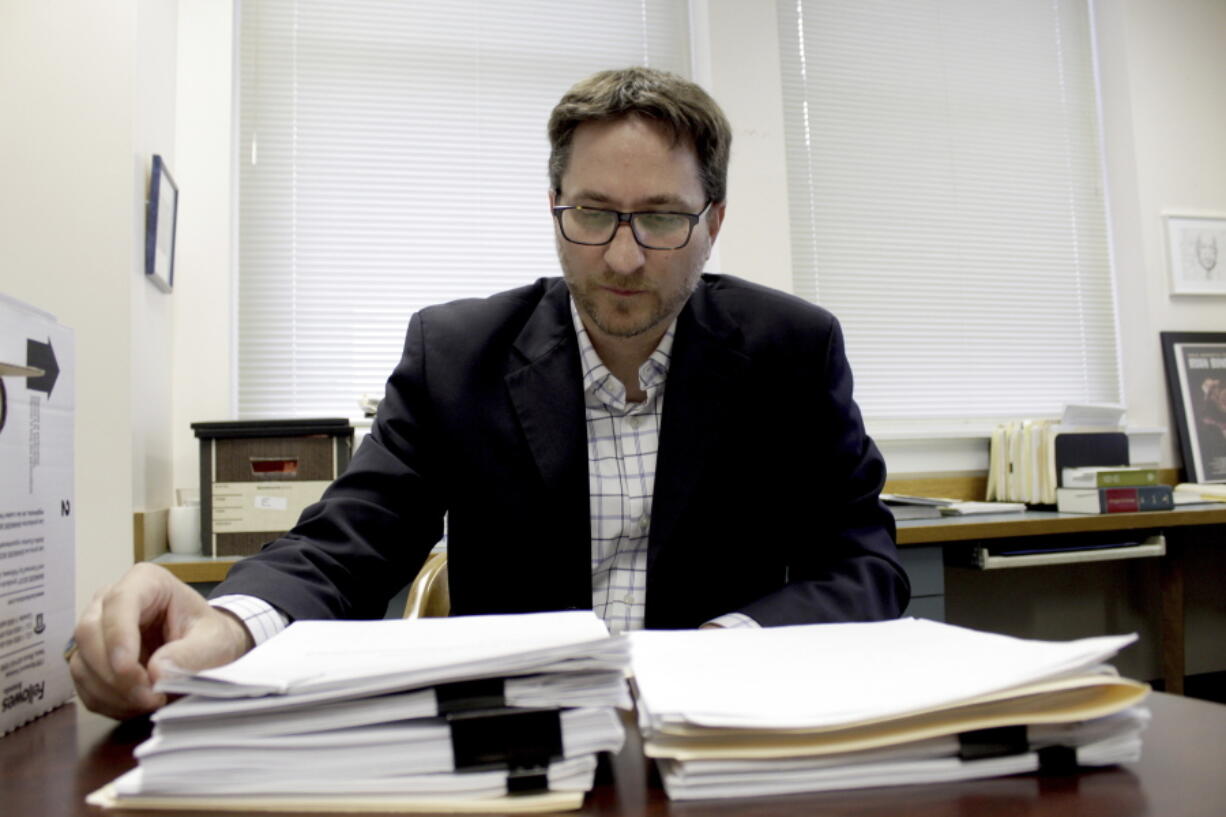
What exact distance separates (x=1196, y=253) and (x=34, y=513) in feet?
12.2

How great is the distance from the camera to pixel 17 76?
1.86m

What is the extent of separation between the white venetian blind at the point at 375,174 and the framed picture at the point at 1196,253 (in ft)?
7.68

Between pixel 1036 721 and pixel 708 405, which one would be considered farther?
pixel 708 405

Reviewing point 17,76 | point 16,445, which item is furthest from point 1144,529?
point 17,76

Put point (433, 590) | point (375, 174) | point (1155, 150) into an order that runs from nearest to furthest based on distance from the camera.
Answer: point (433, 590), point (375, 174), point (1155, 150)

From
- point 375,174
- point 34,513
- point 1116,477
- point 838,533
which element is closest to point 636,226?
point 838,533

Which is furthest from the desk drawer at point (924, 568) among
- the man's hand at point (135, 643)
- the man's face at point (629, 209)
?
the man's hand at point (135, 643)

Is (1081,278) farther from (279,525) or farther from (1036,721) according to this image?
(1036,721)

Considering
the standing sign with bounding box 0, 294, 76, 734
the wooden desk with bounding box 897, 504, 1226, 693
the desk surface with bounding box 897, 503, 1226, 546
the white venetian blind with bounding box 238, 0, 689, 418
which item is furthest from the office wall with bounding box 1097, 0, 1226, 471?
the standing sign with bounding box 0, 294, 76, 734

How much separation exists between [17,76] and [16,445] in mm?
1768

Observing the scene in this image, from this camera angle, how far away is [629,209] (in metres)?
1.12

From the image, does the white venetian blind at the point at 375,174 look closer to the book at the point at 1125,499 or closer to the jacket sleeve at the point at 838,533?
the jacket sleeve at the point at 838,533

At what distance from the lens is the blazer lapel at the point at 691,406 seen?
1113 millimetres

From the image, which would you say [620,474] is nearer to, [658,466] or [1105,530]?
[658,466]
